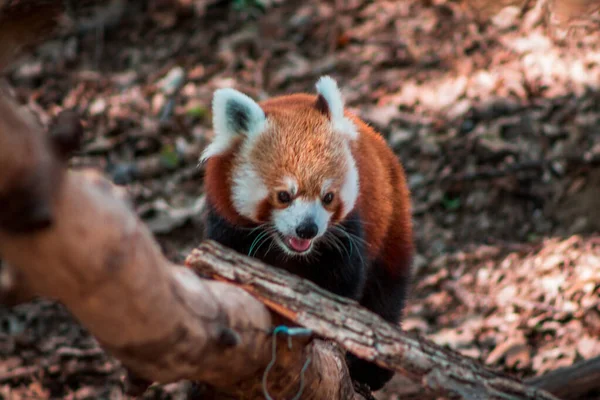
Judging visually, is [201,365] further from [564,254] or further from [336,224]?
[564,254]

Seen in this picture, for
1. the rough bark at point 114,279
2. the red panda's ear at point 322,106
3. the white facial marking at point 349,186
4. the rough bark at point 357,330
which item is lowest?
the rough bark at point 114,279

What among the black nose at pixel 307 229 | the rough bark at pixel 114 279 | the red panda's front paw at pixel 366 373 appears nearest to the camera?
the rough bark at pixel 114 279


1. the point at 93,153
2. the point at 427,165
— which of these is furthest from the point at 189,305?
the point at 93,153

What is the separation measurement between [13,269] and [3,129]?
352 mm

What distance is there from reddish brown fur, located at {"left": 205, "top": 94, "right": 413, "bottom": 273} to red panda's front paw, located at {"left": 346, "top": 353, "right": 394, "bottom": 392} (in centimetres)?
61

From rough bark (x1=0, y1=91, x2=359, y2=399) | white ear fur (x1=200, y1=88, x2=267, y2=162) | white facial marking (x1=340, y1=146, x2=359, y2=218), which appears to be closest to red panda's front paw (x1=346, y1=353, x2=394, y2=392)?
white facial marking (x1=340, y1=146, x2=359, y2=218)

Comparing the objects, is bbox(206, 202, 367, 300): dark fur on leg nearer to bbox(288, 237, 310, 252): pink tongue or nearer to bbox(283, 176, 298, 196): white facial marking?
bbox(288, 237, 310, 252): pink tongue

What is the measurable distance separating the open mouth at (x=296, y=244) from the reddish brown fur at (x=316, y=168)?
17 cm

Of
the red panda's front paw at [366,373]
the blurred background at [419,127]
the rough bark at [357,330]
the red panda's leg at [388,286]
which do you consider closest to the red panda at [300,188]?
the red panda's leg at [388,286]

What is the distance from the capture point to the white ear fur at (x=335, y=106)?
11.8 feet

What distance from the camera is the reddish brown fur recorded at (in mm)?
3439

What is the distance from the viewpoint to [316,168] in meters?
3.42

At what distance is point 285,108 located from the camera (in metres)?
3.70

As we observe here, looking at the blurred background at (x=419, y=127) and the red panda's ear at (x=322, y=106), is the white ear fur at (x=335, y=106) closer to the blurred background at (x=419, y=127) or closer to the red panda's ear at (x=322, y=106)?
the red panda's ear at (x=322, y=106)
